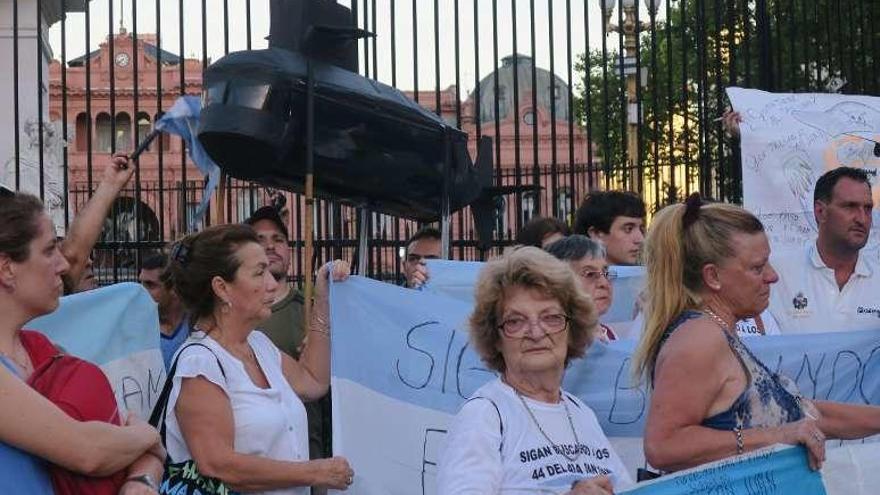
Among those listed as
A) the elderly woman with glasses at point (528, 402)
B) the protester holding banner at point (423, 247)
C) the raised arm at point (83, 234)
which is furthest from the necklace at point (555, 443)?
the protester holding banner at point (423, 247)

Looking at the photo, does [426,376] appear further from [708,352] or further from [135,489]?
[135,489]

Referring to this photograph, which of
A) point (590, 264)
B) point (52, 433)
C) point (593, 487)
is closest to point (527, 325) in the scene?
point (593, 487)

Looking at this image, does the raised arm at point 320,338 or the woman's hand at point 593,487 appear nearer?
the woman's hand at point 593,487

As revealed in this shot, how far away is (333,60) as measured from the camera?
5875mm

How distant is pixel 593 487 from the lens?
3623mm

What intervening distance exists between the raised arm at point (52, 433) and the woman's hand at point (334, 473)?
107 cm

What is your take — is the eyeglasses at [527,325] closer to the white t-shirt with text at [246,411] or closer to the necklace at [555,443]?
the necklace at [555,443]

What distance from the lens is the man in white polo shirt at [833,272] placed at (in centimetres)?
601

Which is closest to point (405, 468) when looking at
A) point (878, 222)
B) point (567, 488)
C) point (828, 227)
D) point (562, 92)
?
point (567, 488)

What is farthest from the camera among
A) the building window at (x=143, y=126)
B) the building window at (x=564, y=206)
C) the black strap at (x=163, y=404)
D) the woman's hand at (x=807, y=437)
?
the building window at (x=143, y=126)

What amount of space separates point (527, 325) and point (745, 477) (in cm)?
70

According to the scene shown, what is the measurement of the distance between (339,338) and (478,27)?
9.98 ft

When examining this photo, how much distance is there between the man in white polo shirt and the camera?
Answer: 19.7ft

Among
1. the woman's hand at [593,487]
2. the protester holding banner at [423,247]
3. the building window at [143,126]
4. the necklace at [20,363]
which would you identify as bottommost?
the woman's hand at [593,487]
